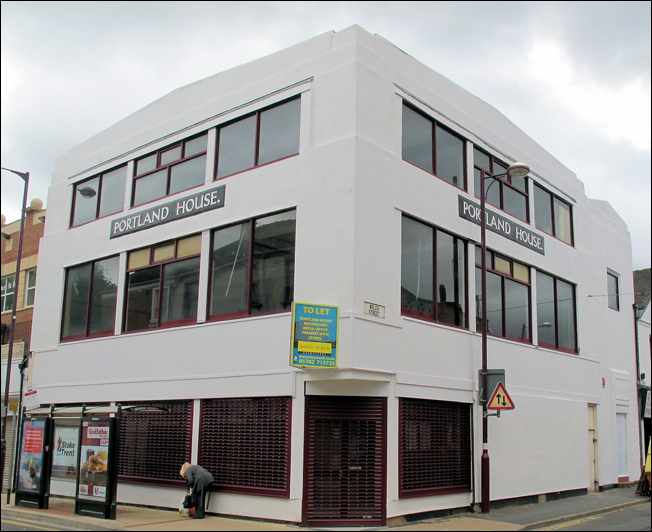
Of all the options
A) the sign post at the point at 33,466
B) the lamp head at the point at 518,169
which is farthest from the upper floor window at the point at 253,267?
the lamp head at the point at 518,169

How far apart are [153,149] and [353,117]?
7113 mm

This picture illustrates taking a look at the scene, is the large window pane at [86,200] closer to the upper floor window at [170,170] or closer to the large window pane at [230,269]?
the upper floor window at [170,170]

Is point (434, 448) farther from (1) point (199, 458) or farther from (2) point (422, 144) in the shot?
(2) point (422, 144)

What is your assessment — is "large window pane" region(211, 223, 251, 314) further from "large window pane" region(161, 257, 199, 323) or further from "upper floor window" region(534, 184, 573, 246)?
"upper floor window" region(534, 184, 573, 246)

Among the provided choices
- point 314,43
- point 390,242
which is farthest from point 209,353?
point 314,43

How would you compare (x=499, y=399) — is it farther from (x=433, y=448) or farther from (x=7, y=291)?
(x=7, y=291)

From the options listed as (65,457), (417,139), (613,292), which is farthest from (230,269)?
(613,292)

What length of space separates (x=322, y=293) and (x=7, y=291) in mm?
17701

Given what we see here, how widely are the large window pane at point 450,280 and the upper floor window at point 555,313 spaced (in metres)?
4.15

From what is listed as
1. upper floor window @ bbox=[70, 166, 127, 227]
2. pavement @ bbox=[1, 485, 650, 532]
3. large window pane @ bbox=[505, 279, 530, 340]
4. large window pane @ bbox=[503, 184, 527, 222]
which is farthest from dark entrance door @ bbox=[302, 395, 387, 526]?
upper floor window @ bbox=[70, 166, 127, 227]

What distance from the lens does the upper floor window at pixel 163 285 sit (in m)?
17.2

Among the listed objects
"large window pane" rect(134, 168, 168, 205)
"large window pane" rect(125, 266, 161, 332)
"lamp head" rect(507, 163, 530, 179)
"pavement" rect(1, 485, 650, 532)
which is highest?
"large window pane" rect(134, 168, 168, 205)

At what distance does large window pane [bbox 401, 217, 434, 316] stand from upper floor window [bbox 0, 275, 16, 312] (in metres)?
17.6

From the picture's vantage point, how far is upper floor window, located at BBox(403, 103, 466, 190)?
53.2ft
